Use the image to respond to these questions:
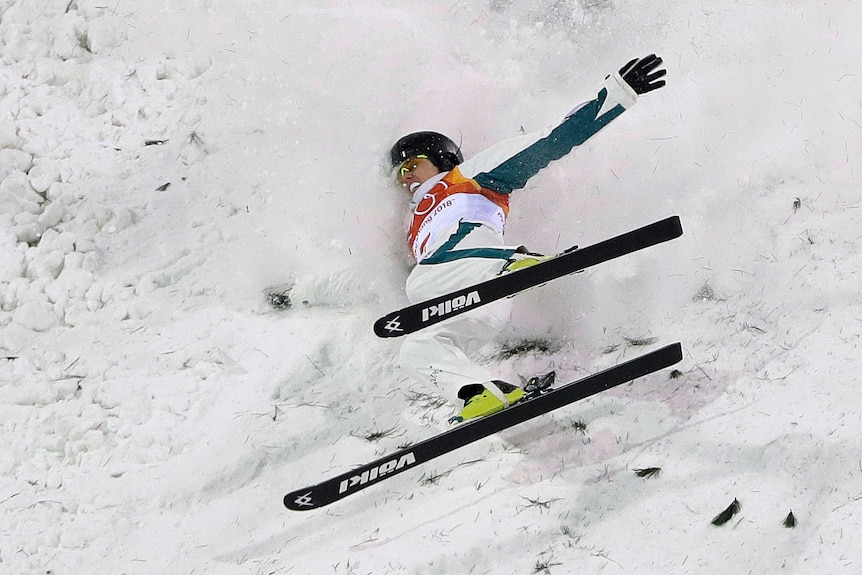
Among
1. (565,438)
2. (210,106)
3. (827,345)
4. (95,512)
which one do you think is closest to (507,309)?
(565,438)

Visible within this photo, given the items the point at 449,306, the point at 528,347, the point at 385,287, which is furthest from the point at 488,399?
the point at 385,287

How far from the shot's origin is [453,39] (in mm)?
5527

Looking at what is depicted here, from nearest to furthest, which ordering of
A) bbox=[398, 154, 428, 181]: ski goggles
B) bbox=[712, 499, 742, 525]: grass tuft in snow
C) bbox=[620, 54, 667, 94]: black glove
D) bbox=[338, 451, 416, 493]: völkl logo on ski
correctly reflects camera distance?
bbox=[712, 499, 742, 525]: grass tuft in snow, bbox=[338, 451, 416, 493]: völkl logo on ski, bbox=[620, 54, 667, 94]: black glove, bbox=[398, 154, 428, 181]: ski goggles

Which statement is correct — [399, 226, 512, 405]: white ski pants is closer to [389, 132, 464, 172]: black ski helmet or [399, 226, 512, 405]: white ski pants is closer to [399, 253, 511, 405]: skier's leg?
[399, 253, 511, 405]: skier's leg

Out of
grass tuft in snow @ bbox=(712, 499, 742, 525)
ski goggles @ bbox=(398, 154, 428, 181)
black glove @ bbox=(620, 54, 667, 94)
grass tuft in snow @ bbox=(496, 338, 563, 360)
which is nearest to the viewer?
grass tuft in snow @ bbox=(712, 499, 742, 525)

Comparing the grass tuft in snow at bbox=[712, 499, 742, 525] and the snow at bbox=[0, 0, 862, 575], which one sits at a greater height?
the snow at bbox=[0, 0, 862, 575]

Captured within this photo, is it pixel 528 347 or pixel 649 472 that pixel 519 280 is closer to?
pixel 528 347

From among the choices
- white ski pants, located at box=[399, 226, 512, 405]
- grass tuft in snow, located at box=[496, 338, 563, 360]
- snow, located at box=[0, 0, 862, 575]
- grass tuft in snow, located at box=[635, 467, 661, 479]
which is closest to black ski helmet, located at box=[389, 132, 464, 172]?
snow, located at box=[0, 0, 862, 575]

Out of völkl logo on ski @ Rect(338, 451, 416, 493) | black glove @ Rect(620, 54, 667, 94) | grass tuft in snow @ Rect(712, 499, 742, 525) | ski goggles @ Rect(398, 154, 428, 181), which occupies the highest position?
ski goggles @ Rect(398, 154, 428, 181)

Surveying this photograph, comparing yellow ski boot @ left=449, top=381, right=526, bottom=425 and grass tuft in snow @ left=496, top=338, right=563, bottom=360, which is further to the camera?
grass tuft in snow @ left=496, top=338, right=563, bottom=360

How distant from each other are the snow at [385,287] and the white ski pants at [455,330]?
0.32 m

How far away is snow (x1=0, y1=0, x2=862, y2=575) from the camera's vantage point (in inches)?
136

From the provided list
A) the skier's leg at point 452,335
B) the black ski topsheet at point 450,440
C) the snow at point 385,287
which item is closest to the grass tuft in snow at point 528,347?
the snow at point 385,287

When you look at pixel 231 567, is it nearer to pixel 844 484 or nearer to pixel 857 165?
pixel 844 484
